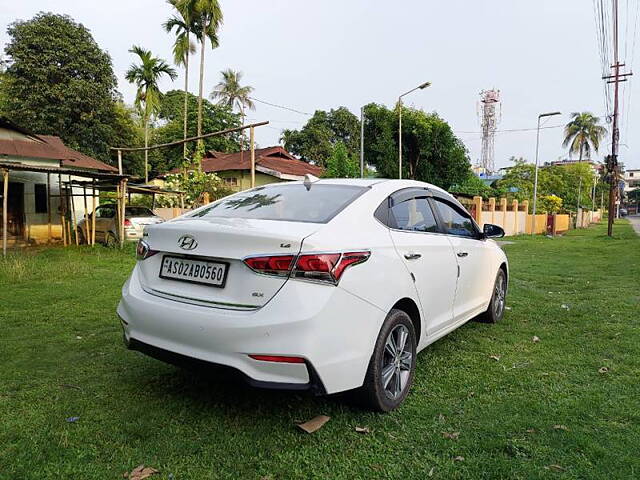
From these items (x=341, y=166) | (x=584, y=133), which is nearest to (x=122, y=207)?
(x=341, y=166)

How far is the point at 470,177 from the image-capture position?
29.5 m

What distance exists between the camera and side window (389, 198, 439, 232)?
3141 mm

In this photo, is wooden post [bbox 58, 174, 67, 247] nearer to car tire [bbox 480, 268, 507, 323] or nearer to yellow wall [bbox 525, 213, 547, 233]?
car tire [bbox 480, 268, 507, 323]

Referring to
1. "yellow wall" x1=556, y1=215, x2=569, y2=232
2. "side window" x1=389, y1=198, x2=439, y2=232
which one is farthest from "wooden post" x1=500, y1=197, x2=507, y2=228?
"side window" x1=389, y1=198, x2=439, y2=232

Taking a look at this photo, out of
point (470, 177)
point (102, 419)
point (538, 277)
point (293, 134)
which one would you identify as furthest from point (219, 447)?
point (293, 134)

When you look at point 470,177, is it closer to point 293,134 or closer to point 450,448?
point 293,134

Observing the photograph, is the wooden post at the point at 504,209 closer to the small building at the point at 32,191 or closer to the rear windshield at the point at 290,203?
the small building at the point at 32,191

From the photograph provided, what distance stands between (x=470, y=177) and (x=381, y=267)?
94.1ft

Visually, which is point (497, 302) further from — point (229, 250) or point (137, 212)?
point (137, 212)

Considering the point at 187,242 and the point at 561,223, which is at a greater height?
the point at 187,242

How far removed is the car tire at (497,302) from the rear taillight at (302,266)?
9.73 ft

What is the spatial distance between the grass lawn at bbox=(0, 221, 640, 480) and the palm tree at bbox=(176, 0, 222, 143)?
19.7m

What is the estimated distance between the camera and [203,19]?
73.6ft

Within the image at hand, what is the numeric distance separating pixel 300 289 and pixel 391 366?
0.96 metres
